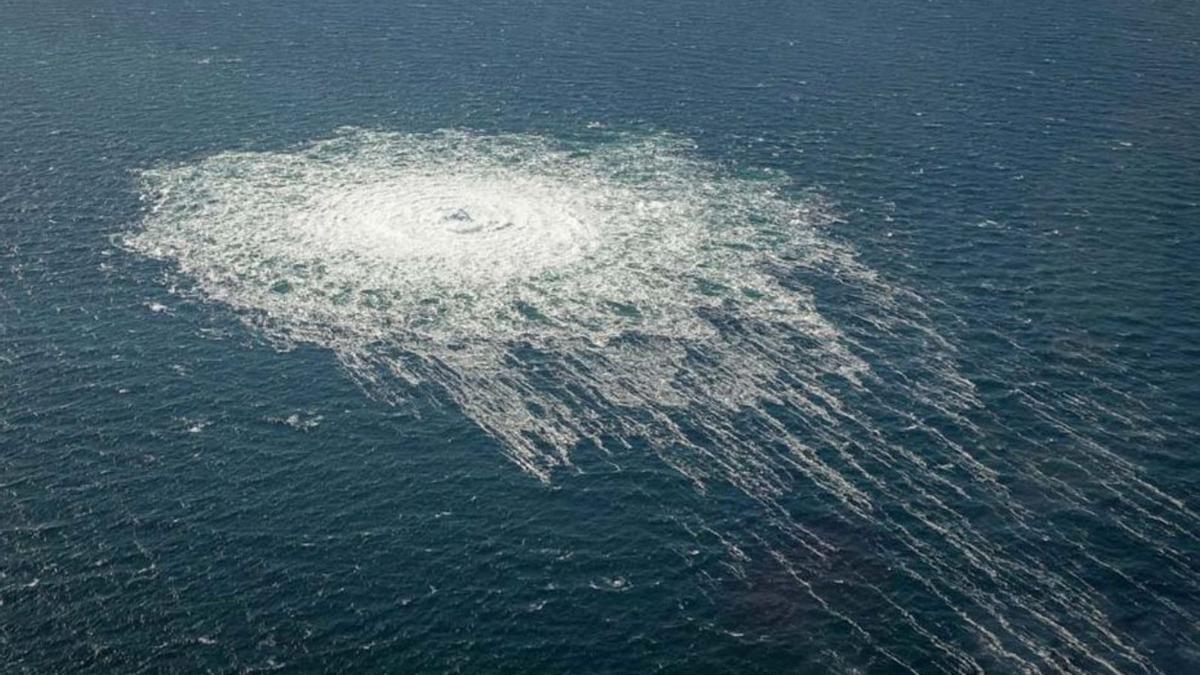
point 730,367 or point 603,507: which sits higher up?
point 730,367

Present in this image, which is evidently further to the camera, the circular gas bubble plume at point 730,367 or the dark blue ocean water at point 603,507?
the circular gas bubble plume at point 730,367

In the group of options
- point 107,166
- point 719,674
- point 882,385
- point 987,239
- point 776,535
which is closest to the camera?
point 719,674

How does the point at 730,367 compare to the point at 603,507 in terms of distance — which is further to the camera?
the point at 730,367

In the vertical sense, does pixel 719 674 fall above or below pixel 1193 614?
below

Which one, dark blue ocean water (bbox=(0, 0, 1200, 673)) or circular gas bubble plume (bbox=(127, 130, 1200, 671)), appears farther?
circular gas bubble plume (bbox=(127, 130, 1200, 671))

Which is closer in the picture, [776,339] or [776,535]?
Result: [776,535]

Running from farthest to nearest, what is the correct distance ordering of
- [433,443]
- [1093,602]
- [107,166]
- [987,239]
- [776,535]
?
[107,166]
[987,239]
[433,443]
[776,535]
[1093,602]

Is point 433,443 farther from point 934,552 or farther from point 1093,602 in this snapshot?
point 1093,602

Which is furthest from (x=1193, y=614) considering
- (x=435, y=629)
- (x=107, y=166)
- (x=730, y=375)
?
(x=107, y=166)
